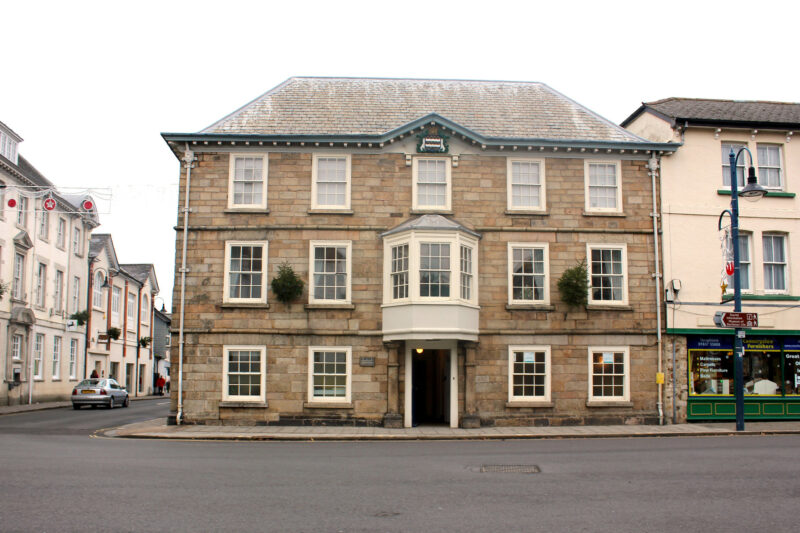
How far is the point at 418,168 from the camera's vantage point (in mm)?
23094

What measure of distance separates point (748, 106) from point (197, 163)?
1910cm

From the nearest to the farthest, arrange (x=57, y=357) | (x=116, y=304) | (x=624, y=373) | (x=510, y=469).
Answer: (x=510, y=469), (x=624, y=373), (x=57, y=357), (x=116, y=304)

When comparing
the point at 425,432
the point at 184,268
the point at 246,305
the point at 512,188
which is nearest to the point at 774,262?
the point at 512,188

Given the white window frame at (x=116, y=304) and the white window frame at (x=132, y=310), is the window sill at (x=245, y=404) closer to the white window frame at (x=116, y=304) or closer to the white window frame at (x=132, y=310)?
the white window frame at (x=116, y=304)

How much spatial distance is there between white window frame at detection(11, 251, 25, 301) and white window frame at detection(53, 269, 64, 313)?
377cm

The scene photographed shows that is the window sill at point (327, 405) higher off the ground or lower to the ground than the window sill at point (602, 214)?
lower

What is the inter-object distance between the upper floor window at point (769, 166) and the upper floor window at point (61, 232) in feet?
112

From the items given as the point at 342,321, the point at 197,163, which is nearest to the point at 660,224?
the point at 342,321

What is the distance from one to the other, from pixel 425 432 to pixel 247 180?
960 cm

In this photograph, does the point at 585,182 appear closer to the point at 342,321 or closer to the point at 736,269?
the point at 736,269

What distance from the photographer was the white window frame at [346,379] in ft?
72.0

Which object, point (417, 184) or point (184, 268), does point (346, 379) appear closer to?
point (184, 268)

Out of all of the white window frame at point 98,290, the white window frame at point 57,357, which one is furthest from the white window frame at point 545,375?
the white window frame at point 98,290

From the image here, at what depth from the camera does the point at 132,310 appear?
51750 millimetres
